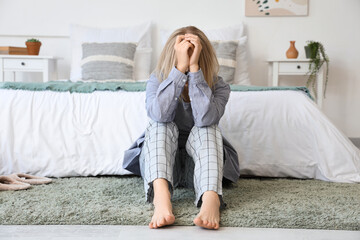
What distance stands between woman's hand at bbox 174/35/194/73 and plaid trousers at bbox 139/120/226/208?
0.22 m

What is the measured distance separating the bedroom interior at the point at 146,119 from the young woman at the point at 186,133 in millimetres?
78

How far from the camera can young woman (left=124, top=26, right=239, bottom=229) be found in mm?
1486

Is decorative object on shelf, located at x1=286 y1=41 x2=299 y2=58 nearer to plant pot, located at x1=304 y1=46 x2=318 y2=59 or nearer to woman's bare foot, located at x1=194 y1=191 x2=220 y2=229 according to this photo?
plant pot, located at x1=304 y1=46 x2=318 y2=59

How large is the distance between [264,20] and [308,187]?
7.64ft

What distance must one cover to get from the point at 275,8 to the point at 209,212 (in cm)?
292

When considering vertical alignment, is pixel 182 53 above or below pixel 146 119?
above

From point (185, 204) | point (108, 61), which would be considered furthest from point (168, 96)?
point (108, 61)

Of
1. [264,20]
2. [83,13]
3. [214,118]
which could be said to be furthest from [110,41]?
[214,118]

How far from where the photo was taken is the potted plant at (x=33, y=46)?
3635 millimetres

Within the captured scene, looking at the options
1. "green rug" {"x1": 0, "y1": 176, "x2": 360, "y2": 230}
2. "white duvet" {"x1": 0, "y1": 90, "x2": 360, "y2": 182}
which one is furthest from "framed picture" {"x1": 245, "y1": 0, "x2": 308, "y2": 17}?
"green rug" {"x1": 0, "y1": 176, "x2": 360, "y2": 230}

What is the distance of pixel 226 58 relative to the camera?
11.2 feet

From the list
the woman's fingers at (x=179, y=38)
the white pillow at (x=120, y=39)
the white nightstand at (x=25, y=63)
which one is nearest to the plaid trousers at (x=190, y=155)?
the woman's fingers at (x=179, y=38)

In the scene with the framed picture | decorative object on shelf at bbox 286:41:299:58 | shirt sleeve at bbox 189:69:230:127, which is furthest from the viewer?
the framed picture

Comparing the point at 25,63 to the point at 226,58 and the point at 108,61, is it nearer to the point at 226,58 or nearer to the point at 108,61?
the point at 108,61
